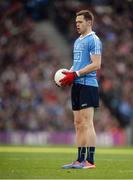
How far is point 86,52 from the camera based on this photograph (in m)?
11.3

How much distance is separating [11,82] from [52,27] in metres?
2.83

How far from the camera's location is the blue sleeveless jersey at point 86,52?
11289 mm

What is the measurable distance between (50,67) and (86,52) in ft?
46.5

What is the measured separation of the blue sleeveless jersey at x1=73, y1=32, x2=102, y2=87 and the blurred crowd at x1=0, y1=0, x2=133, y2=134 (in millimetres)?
12475

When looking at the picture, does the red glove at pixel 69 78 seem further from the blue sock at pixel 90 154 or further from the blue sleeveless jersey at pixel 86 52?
the blue sock at pixel 90 154

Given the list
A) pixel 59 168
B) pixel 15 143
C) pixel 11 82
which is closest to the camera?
pixel 59 168

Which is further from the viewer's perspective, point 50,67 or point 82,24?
point 50,67

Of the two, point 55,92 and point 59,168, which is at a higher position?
point 55,92

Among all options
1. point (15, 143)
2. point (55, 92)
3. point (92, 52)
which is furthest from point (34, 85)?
point (92, 52)

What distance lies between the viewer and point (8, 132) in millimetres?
23781

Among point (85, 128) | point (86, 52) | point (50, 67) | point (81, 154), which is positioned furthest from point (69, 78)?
point (50, 67)

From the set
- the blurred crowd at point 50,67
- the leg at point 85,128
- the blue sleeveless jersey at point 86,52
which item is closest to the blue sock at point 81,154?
the leg at point 85,128

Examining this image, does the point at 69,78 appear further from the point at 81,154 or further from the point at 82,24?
the point at 81,154

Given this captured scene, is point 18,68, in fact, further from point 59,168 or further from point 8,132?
point 59,168
